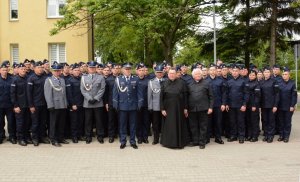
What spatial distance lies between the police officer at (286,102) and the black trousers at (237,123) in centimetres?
105

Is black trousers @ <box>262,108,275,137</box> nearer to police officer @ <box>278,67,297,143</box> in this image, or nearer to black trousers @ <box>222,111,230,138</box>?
police officer @ <box>278,67,297,143</box>

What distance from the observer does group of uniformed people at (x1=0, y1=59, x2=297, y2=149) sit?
10.4 metres

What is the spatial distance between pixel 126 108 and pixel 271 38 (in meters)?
11.6

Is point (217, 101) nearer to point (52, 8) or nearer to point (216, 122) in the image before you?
point (216, 122)

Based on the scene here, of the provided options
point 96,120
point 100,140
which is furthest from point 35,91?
point 100,140

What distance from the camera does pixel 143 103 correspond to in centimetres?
1068

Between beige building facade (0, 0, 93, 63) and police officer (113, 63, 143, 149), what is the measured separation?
14553 mm

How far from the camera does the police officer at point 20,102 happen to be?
10.5 meters

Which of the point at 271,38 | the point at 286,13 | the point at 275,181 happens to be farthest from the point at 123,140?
the point at 286,13

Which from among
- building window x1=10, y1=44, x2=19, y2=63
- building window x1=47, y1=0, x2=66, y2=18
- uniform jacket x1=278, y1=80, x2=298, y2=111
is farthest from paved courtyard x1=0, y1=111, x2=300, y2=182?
building window x1=10, y1=44, x2=19, y2=63

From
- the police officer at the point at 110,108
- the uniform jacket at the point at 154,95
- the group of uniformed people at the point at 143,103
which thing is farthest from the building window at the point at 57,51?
the uniform jacket at the point at 154,95

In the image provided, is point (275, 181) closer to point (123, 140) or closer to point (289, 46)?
point (123, 140)

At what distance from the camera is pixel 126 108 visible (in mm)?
10297

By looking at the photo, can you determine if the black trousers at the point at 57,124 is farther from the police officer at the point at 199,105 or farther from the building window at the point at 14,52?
the building window at the point at 14,52
